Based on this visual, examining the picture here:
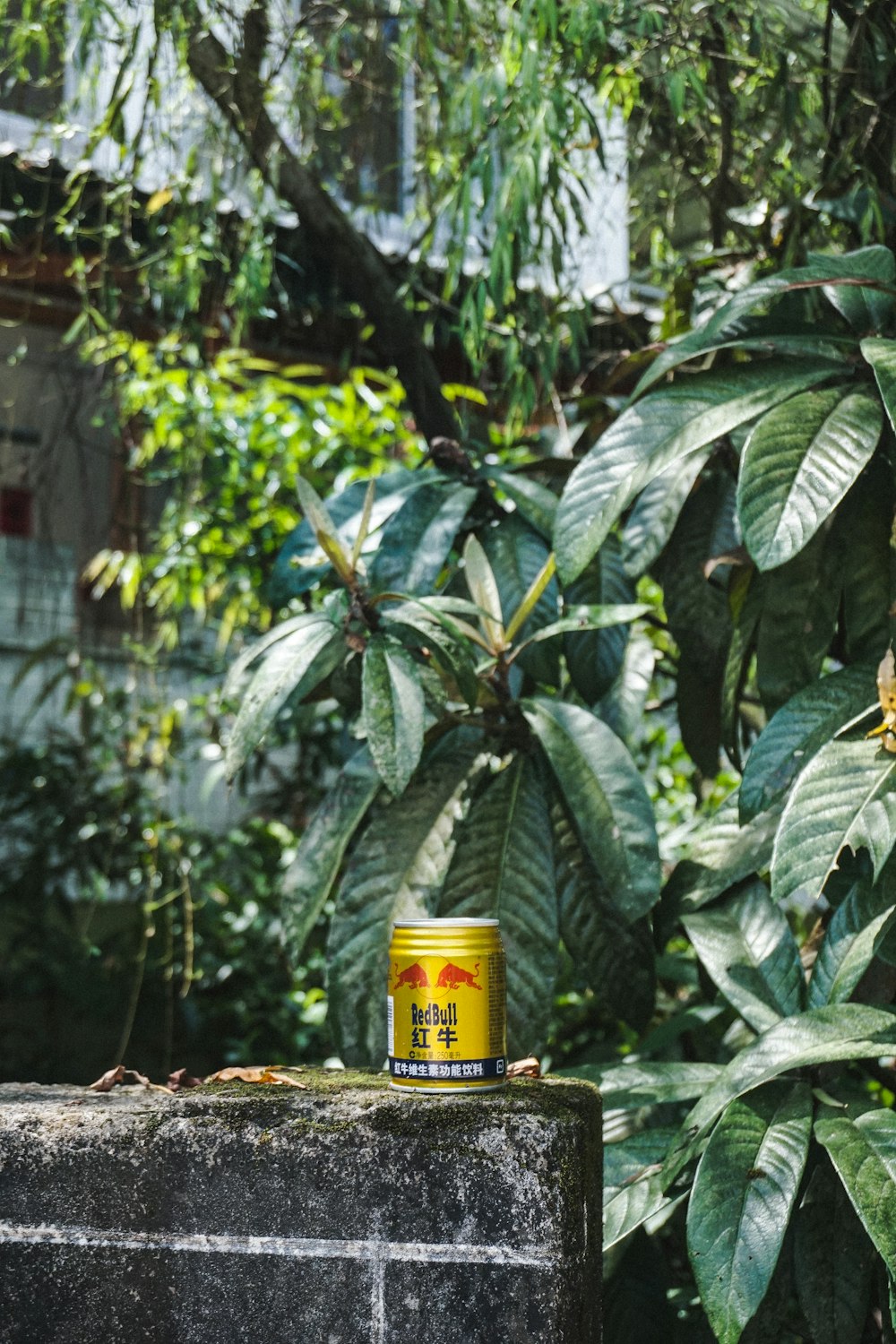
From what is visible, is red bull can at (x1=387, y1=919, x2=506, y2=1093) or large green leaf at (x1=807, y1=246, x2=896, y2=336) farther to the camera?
large green leaf at (x1=807, y1=246, x2=896, y2=336)

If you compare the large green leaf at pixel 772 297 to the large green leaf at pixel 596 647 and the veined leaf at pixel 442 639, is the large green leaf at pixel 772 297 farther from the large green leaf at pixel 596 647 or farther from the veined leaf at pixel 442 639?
the veined leaf at pixel 442 639

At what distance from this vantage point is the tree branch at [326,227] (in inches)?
93.6

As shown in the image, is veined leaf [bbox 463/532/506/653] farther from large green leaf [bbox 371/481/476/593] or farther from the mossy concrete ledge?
the mossy concrete ledge

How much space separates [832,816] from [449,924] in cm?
54

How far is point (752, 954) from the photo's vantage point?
5.59 ft

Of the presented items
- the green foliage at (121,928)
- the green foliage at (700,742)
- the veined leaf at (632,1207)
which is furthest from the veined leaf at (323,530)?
the green foliage at (121,928)

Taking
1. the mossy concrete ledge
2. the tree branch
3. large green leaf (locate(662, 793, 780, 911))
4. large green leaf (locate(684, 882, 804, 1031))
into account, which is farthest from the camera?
the tree branch

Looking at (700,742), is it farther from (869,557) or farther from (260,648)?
(260,648)

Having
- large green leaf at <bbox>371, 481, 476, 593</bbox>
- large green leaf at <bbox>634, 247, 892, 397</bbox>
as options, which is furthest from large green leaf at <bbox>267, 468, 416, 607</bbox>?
large green leaf at <bbox>634, 247, 892, 397</bbox>

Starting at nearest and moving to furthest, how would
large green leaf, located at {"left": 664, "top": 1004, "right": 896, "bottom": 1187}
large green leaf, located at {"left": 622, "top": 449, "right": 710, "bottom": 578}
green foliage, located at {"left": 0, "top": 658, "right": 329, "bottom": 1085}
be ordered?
large green leaf, located at {"left": 664, "top": 1004, "right": 896, "bottom": 1187} → large green leaf, located at {"left": 622, "top": 449, "right": 710, "bottom": 578} → green foliage, located at {"left": 0, "top": 658, "right": 329, "bottom": 1085}

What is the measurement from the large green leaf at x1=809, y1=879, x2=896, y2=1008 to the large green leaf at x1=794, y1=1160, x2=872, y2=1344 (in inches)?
7.5

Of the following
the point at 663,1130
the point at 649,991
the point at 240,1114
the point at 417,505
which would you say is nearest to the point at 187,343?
the point at 417,505

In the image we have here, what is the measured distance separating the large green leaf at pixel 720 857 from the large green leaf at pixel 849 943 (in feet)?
0.45

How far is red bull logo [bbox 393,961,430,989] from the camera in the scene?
1.14 metres
